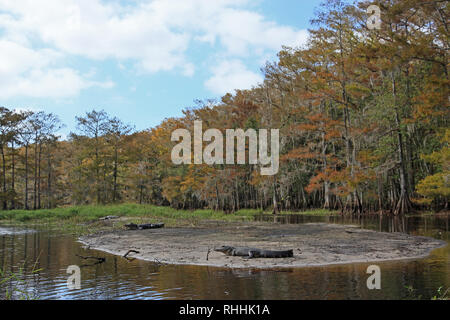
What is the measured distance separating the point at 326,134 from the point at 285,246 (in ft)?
74.1

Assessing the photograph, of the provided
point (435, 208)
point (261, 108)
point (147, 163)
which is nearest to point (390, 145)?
point (435, 208)

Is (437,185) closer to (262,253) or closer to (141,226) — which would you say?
(141,226)

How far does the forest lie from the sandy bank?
10901 mm

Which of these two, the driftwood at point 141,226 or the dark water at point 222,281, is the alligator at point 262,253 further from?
the driftwood at point 141,226

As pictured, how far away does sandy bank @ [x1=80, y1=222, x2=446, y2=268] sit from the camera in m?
10.1

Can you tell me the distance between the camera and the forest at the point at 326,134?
2372cm

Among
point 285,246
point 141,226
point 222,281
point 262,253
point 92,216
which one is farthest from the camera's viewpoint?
point 92,216

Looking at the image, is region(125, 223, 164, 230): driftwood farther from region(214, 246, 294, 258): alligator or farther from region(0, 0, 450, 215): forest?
region(0, 0, 450, 215): forest

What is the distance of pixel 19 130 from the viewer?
144ft

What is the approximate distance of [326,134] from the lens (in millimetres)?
33438

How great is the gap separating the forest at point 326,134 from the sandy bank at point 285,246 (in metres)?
10.9

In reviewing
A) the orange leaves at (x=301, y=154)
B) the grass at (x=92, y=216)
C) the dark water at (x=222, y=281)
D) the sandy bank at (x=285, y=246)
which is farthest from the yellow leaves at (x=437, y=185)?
the dark water at (x=222, y=281)

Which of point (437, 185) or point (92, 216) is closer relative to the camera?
point (437, 185)

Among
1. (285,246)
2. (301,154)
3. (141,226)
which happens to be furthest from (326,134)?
(285,246)
